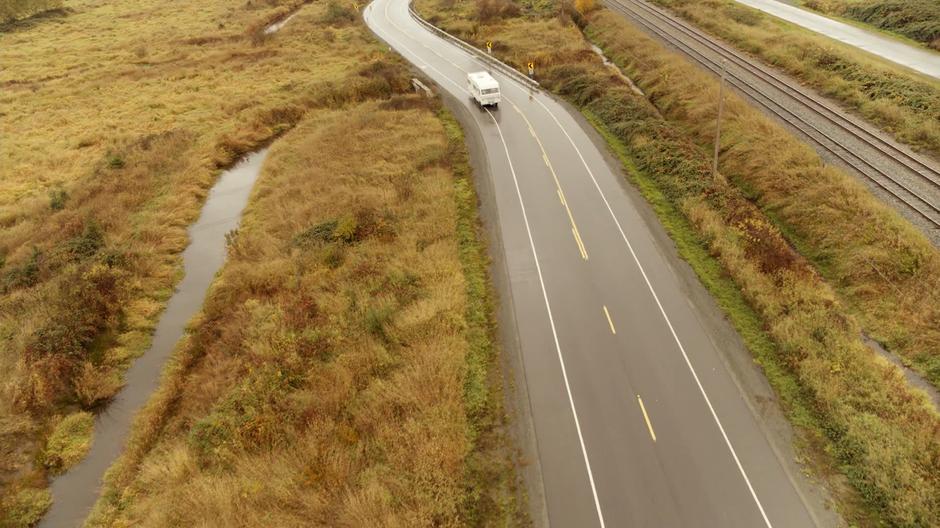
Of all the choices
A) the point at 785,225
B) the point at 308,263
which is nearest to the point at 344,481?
the point at 308,263

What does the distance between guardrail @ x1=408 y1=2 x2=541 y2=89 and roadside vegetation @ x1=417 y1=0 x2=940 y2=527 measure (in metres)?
7.35

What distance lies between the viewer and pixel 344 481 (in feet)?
55.9

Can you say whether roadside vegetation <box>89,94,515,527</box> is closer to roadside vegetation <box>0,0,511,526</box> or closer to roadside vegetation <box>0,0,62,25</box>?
roadside vegetation <box>0,0,511,526</box>

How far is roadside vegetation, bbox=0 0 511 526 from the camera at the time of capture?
60.7ft

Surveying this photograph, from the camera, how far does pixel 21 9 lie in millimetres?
93188

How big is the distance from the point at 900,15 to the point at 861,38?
6.30 meters

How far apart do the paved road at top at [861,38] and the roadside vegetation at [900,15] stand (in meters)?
1.89

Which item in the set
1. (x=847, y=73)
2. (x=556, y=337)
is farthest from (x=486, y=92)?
(x=847, y=73)

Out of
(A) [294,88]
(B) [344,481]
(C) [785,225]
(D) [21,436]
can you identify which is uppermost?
(A) [294,88]

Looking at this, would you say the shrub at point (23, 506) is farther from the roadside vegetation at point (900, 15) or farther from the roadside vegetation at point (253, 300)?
the roadside vegetation at point (900, 15)

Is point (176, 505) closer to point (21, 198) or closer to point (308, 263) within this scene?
point (308, 263)

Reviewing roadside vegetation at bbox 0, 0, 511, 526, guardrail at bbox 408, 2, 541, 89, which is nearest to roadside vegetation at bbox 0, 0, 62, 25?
roadside vegetation at bbox 0, 0, 511, 526

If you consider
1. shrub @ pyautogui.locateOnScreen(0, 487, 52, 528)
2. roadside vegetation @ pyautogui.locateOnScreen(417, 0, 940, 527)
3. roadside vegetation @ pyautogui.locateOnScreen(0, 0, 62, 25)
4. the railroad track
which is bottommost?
shrub @ pyautogui.locateOnScreen(0, 487, 52, 528)

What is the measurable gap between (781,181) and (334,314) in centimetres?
2814
